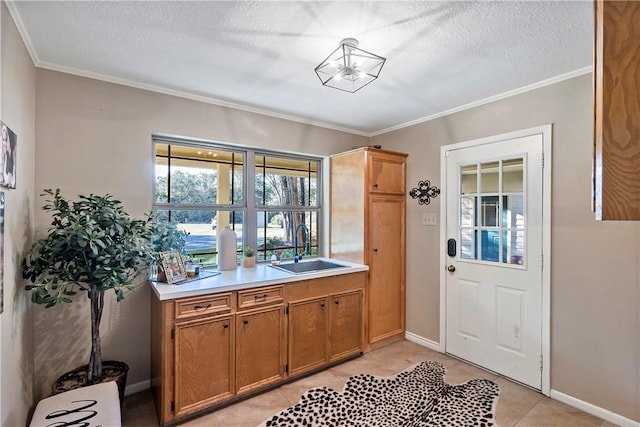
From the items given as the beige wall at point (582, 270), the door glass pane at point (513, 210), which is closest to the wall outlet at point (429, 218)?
the door glass pane at point (513, 210)

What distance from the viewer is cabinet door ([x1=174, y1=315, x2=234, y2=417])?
2045 millimetres

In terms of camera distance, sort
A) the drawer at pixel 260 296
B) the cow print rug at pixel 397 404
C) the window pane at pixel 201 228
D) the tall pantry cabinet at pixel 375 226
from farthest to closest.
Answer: the tall pantry cabinet at pixel 375 226 < the window pane at pixel 201 228 < the drawer at pixel 260 296 < the cow print rug at pixel 397 404

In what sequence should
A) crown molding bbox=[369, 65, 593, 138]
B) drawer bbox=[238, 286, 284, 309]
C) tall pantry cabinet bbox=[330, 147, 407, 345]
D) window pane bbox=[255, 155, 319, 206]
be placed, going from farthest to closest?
window pane bbox=[255, 155, 319, 206], tall pantry cabinet bbox=[330, 147, 407, 345], drawer bbox=[238, 286, 284, 309], crown molding bbox=[369, 65, 593, 138]

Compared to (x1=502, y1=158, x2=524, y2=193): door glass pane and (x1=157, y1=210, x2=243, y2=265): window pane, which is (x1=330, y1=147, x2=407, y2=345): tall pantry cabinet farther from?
(x1=157, y1=210, x2=243, y2=265): window pane

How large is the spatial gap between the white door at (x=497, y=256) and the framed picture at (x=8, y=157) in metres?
3.17

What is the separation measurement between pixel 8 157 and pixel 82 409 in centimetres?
133

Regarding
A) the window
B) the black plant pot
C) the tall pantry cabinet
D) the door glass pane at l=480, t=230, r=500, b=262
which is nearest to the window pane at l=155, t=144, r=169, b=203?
the window

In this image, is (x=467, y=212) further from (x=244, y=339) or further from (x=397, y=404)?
(x=244, y=339)

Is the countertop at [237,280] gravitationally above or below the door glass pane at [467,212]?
below

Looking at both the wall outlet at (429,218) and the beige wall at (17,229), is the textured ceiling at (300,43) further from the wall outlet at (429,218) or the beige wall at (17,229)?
the wall outlet at (429,218)

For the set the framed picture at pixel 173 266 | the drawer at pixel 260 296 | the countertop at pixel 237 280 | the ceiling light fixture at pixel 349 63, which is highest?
the ceiling light fixture at pixel 349 63

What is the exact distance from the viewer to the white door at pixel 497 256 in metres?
2.48

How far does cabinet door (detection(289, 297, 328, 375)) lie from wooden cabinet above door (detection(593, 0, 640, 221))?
230 centimetres

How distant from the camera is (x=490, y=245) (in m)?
2.76
